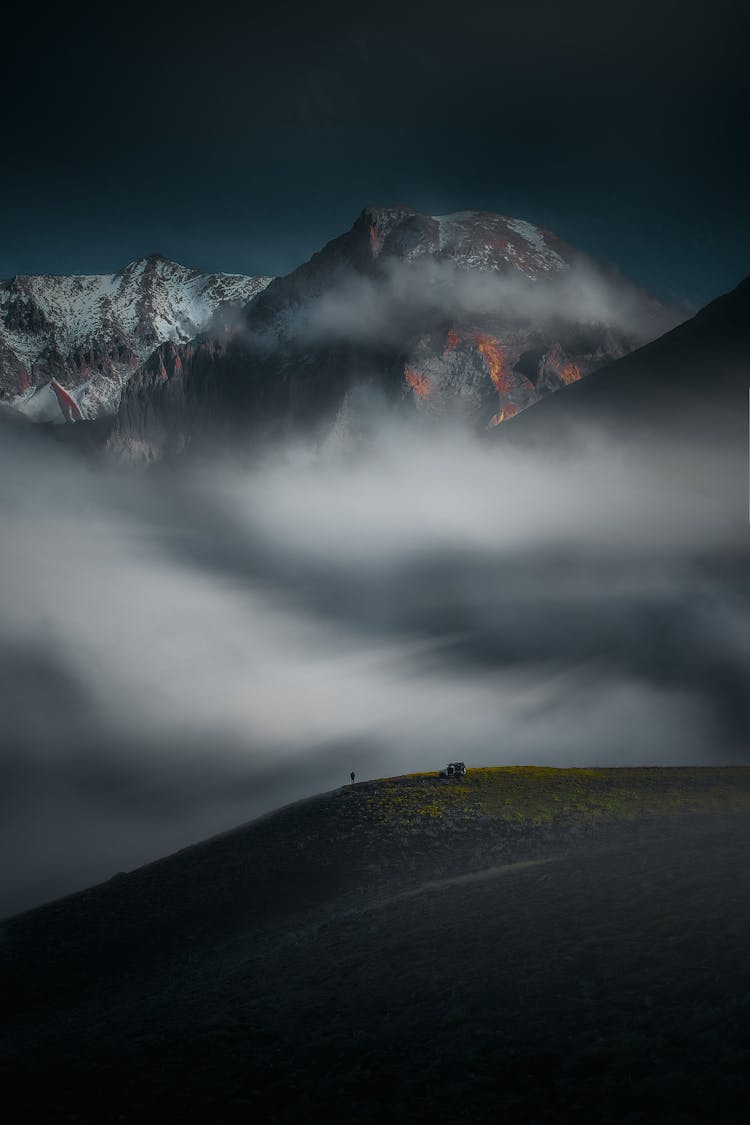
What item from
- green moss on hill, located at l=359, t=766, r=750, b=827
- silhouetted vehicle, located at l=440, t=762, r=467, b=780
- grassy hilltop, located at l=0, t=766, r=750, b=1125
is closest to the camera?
grassy hilltop, located at l=0, t=766, r=750, b=1125

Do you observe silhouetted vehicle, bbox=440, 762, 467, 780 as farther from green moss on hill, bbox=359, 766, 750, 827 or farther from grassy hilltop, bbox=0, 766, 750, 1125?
grassy hilltop, bbox=0, 766, 750, 1125

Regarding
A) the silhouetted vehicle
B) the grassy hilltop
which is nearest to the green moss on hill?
the grassy hilltop

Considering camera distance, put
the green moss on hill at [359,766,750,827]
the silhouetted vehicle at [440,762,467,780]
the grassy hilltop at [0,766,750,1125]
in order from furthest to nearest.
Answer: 1. the silhouetted vehicle at [440,762,467,780]
2. the green moss on hill at [359,766,750,827]
3. the grassy hilltop at [0,766,750,1125]

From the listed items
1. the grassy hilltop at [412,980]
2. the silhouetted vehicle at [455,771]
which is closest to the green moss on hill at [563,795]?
the grassy hilltop at [412,980]

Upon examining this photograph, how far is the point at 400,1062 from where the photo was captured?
86.1 ft

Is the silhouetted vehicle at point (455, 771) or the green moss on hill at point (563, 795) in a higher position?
the silhouetted vehicle at point (455, 771)

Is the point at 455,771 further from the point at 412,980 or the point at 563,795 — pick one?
the point at 412,980

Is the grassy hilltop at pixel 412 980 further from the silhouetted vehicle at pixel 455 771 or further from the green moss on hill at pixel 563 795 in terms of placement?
the silhouetted vehicle at pixel 455 771

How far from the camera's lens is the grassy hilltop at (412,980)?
23453 millimetres

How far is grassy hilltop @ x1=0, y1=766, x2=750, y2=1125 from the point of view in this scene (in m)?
23.5

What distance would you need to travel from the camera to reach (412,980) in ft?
116

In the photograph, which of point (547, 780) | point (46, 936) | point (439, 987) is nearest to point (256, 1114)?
point (439, 987)

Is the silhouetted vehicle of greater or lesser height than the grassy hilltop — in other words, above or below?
above

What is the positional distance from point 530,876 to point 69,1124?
3802 centimetres
